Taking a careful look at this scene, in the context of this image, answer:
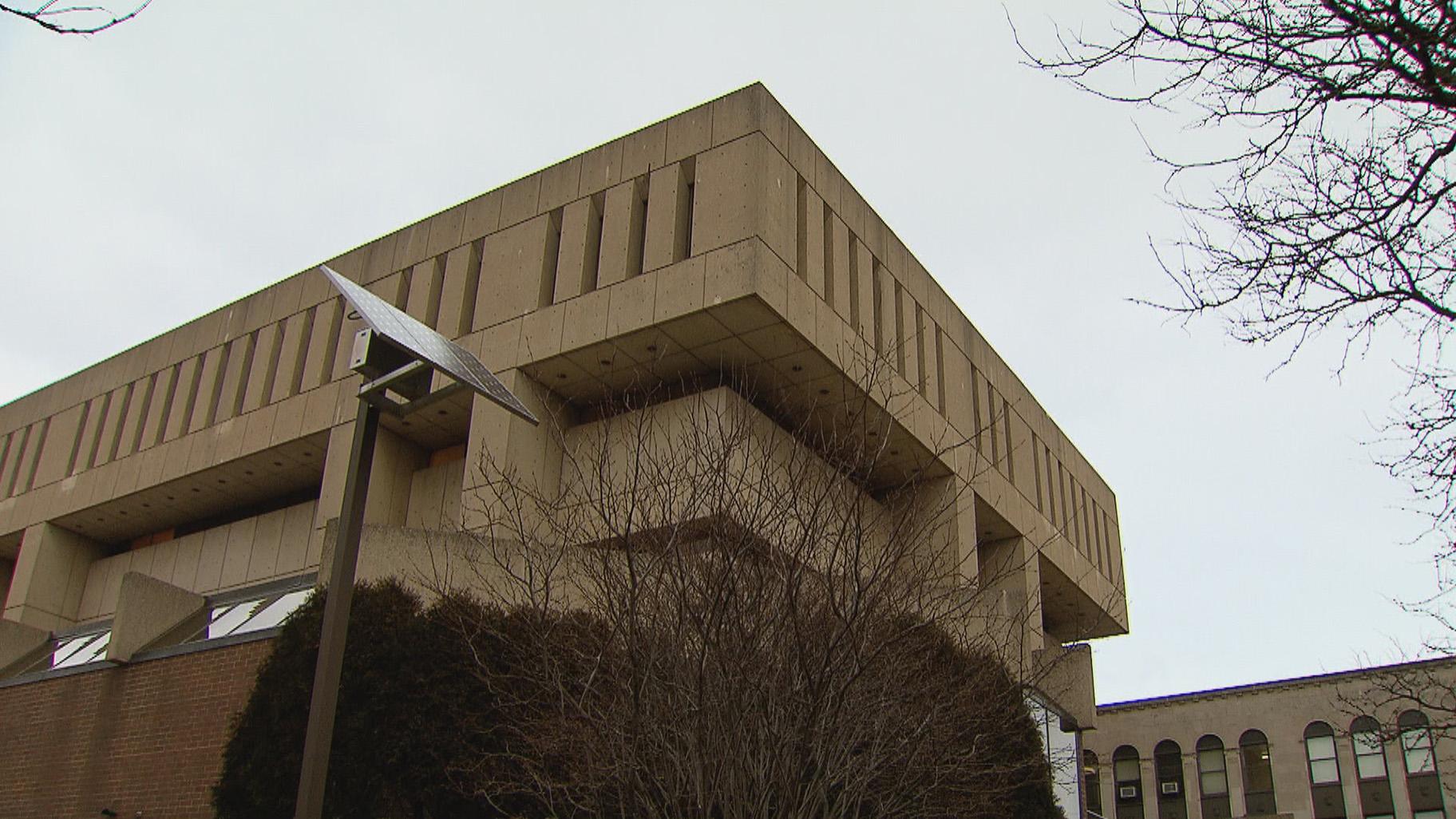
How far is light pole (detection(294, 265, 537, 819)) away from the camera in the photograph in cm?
714

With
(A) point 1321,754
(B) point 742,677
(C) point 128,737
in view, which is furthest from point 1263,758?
(B) point 742,677

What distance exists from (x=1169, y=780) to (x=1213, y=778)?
153 cm

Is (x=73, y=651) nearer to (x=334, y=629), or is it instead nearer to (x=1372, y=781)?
(x=334, y=629)

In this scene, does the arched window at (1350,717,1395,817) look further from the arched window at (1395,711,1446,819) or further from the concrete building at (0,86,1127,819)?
the concrete building at (0,86,1127,819)

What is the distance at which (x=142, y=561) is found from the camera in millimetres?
34969

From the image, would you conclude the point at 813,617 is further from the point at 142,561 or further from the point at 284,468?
the point at 142,561

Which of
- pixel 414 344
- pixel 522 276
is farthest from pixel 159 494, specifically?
pixel 414 344

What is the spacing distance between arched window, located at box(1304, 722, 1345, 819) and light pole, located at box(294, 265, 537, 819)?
1600 inches

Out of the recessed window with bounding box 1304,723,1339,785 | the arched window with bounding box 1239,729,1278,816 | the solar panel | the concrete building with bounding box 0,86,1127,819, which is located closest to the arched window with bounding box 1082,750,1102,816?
the arched window with bounding box 1239,729,1278,816

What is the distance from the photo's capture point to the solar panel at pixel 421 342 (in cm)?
745

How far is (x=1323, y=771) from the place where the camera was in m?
41.4

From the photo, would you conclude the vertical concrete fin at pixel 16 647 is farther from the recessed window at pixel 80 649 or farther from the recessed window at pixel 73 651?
the recessed window at pixel 80 649

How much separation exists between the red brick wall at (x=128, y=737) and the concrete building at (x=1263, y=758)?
3040 cm

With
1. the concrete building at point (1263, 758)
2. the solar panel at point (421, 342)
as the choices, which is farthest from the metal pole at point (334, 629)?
the concrete building at point (1263, 758)
